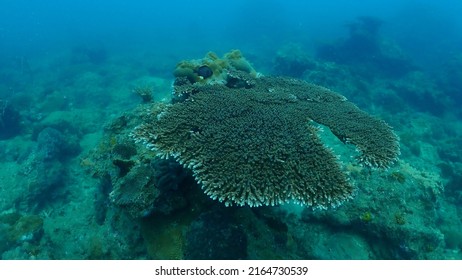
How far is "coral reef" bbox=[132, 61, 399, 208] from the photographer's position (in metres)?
4.42

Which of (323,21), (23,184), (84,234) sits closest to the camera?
(84,234)

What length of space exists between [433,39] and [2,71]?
50.0m

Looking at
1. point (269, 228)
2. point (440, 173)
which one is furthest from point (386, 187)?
point (440, 173)

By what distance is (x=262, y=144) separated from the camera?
485 cm

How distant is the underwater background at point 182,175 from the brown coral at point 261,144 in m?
0.65

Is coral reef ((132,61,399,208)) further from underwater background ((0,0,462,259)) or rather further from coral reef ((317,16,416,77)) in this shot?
coral reef ((317,16,416,77))

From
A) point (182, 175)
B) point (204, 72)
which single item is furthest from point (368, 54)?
point (182, 175)

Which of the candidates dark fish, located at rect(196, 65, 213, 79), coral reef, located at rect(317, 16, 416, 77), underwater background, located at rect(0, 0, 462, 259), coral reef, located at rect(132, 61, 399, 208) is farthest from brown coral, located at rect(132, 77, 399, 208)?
coral reef, located at rect(317, 16, 416, 77)

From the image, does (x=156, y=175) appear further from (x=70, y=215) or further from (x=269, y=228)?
(x=70, y=215)

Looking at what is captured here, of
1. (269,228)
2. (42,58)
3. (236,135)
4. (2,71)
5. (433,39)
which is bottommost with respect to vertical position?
(269,228)

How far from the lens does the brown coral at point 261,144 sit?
4.41 m

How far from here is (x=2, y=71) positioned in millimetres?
29625

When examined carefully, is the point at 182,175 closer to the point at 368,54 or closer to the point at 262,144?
the point at 262,144

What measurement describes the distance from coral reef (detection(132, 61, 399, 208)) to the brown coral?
0.05 ft
